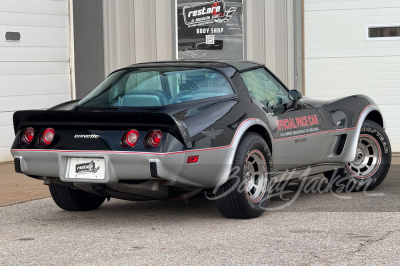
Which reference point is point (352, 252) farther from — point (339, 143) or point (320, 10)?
point (320, 10)

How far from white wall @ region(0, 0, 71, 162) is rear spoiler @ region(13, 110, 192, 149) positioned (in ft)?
16.9

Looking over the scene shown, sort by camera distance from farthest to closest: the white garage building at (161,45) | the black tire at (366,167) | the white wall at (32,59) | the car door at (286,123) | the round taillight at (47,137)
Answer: the white garage building at (161,45) < the white wall at (32,59) < the black tire at (366,167) < the car door at (286,123) < the round taillight at (47,137)

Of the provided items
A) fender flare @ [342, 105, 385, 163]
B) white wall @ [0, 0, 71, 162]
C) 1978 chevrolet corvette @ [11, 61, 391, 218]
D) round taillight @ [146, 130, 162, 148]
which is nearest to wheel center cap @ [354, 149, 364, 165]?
fender flare @ [342, 105, 385, 163]

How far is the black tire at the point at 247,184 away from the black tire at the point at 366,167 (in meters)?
1.61

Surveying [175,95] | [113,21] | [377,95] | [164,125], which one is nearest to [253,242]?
[164,125]

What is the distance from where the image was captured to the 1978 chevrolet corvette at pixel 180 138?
503 cm

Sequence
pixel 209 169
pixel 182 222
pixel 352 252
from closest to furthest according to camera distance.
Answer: pixel 352 252
pixel 209 169
pixel 182 222

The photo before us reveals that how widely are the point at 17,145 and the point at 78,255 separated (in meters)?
1.41

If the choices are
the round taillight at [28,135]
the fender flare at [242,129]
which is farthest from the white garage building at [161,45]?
the fender flare at [242,129]

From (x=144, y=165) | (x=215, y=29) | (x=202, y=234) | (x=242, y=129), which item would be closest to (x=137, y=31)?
(x=215, y=29)

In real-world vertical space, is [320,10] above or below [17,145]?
above

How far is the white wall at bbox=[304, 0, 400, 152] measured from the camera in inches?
422

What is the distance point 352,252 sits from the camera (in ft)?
14.4

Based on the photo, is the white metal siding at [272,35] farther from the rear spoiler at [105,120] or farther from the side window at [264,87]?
the rear spoiler at [105,120]
